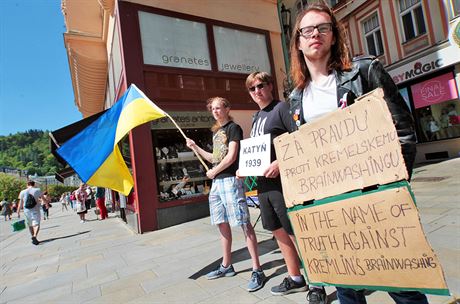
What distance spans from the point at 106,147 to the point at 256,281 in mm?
2413

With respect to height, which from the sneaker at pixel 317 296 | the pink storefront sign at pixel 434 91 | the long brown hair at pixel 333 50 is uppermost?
the pink storefront sign at pixel 434 91

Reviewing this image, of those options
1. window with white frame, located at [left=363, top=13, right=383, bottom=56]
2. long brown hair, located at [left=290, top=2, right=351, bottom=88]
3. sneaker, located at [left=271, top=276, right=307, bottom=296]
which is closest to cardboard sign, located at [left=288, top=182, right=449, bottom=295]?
long brown hair, located at [left=290, top=2, right=351, bottom=88]

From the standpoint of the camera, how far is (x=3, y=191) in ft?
191

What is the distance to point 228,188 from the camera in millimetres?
3438

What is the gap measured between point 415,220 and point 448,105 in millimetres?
14470

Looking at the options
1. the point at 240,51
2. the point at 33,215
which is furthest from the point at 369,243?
the point at 33,215

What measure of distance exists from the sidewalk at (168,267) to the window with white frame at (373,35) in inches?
398

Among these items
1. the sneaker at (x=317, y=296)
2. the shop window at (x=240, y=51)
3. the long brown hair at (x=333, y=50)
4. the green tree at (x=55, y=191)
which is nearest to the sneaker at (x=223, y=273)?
the sneaker at (x=317, y=296)

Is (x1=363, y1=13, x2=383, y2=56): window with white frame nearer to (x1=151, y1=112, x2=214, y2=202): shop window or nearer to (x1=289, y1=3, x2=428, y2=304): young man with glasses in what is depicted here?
(x1=151, y1=112, x2=214, y2=202): shop window

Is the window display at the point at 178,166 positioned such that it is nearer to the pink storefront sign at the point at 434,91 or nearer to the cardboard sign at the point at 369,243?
the cardboard sign at the point at 369,243

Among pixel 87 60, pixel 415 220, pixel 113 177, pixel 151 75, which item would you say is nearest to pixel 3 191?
pixel 87 60

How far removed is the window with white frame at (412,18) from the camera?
1348cm

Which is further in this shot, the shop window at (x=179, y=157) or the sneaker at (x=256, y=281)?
the shop window at (x=179, y=157)

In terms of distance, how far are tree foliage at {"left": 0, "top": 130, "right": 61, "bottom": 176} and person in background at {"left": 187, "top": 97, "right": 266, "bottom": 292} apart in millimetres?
136794
